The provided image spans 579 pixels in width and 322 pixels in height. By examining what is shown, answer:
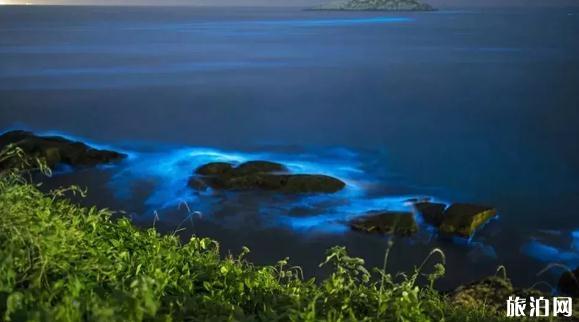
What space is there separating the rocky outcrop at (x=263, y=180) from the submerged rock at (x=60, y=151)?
3.76 m

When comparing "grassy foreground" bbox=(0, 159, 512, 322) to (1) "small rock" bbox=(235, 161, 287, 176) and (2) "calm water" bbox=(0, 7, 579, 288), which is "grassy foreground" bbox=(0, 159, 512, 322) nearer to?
(2) "calm water" bbox=(0, 7, 579, 288)

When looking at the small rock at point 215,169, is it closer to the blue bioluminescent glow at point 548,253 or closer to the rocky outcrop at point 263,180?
the rocky outcrop at point 263,180

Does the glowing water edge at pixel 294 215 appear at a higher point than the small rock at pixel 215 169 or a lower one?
lower

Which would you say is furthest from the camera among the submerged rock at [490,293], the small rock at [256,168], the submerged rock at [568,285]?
the small rock at [256,168]

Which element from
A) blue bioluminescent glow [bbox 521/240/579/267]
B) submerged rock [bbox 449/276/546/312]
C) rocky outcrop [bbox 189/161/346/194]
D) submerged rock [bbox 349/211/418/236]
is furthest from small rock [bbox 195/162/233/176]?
submerged rock [bbox 449/276/546/312]

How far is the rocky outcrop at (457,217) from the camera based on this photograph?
14734 millimetres

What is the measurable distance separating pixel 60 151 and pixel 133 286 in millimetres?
17970

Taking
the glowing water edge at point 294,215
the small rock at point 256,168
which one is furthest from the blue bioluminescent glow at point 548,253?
the small rock at point 256,168

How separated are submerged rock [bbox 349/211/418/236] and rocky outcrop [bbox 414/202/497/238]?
0.48 meters

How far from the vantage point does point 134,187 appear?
18438mm

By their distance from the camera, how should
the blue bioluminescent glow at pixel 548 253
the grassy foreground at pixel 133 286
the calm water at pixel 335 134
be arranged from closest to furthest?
1. the grassy foreground at pixel 133 286
2. the blue bioluminescent glow at pixel 548 253
3. the calm water at pixel 335 134

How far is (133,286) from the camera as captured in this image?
303 centimetres

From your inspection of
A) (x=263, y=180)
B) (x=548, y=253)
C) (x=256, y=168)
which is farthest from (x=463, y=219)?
(x=256, y=168)

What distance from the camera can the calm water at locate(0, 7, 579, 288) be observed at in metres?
15.2
